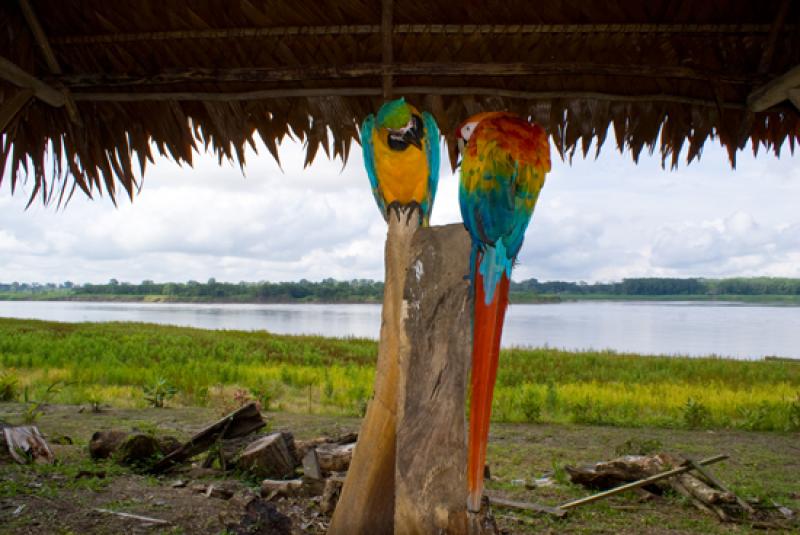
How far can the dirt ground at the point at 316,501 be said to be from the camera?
11.1ft

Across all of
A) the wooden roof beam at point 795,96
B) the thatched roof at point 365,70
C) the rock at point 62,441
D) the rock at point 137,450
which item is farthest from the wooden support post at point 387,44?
the rock at point 62,441

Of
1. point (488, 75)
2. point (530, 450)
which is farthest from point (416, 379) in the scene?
point (530, 450)

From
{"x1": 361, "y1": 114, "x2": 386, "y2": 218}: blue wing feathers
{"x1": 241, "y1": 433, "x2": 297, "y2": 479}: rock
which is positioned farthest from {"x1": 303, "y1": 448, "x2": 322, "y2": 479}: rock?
{"x1": 361, "y1": 114, "x2": 386, "y2": 218}: blue wing feathers

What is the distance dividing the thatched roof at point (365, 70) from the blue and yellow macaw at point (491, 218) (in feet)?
5.05

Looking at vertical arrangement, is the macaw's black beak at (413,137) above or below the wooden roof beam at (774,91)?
below

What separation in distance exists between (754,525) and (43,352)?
1167 cm

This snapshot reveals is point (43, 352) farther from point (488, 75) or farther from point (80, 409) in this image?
point (488, 75)

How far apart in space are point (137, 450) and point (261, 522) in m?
1.83

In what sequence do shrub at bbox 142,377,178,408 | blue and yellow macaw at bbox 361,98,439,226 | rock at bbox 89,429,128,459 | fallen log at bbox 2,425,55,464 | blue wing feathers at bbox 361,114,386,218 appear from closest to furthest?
blue and yellow macaw at bbox 361,98,439,226
blue wing feathers at bbox 361,114,386,218
fallen log at bbox 2,425,55,464
rock at bbox 89,429,128,459
shrub at bbox 142,377,178,408

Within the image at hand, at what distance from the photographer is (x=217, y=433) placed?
15.0 feet

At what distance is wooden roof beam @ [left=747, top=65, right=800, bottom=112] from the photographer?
11.7 feet

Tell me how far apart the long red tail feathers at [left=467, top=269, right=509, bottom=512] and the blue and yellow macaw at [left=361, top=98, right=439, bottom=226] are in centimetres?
64

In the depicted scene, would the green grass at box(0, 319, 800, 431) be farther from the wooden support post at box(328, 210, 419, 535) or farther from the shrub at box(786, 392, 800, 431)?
the wooden support post at box(328, 210, 419, 535)

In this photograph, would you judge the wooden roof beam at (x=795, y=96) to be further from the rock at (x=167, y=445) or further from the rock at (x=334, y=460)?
the rock at (x=167, y=445)
